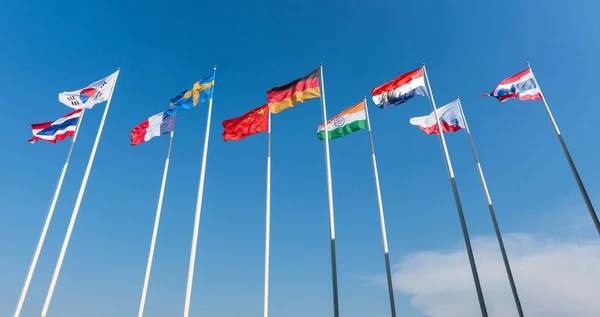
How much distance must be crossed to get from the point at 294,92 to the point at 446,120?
10798mm

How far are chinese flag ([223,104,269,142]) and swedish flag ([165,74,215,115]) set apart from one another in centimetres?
241

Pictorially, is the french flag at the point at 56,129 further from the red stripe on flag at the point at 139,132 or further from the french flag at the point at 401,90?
the french flag at the point at 401,90

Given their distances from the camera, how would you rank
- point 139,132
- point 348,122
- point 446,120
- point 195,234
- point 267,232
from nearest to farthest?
point 195,234 → point 267,232 → point 348,122 → point 446,120 → point 139,132

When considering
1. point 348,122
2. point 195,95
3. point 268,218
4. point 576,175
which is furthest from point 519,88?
point 195,95

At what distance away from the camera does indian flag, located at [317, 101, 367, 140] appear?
897 inches

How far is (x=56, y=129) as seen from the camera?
82.4 feet

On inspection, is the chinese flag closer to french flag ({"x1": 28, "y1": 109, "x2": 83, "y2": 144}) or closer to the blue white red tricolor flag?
the blue white red tricolor flag

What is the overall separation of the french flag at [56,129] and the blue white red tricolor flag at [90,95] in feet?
2.59

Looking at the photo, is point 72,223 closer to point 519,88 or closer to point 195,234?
point 195,234

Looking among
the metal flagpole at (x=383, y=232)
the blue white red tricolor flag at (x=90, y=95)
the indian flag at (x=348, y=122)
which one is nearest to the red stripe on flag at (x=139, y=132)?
the blue white red tricolor flag at (x=90, y=95)

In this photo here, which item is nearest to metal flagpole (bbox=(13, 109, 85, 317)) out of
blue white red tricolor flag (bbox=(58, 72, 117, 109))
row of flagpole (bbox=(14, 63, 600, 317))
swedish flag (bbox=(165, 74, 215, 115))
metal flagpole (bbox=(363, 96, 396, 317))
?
row of flagpole (bbox=(14, 63, 600, 317))

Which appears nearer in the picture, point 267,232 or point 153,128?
point 267,232

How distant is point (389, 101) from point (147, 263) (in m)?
17.6

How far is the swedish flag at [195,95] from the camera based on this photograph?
24.5 metres
